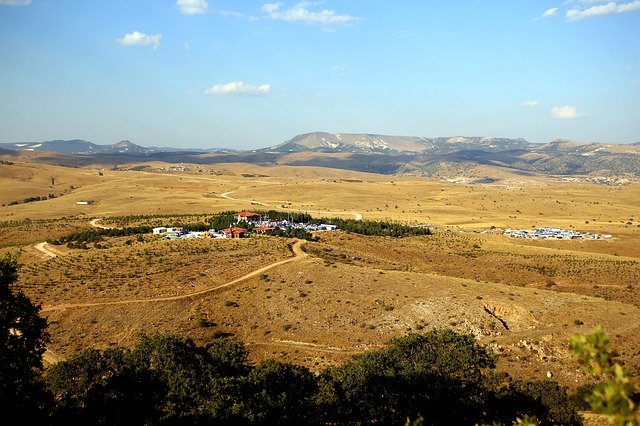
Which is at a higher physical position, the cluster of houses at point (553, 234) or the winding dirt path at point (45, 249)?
the cluster of houses at point (553, 234)

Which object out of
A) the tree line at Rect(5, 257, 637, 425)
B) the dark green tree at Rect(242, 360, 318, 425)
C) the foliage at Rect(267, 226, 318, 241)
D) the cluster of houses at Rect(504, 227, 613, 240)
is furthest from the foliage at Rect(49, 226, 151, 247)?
the cluster of houses at Rect(504, 227, 613, 240)

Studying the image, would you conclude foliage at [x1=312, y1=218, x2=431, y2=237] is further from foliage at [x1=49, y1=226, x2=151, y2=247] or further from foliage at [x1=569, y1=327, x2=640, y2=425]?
foliage at [x1=569, y1=327, x2=640, y2=425]

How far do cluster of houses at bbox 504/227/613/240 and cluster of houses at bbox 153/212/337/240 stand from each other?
38631mm

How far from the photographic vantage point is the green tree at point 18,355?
62.3 feet

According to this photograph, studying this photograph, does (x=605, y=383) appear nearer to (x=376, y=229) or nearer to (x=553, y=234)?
(x=376, y=229)

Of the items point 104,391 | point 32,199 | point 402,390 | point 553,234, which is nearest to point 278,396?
point 402,390

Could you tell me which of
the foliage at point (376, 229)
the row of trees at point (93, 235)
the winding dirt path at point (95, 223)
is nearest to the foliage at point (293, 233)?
the foliage at point (376, 229)

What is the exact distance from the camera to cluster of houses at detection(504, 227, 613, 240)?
94.9m

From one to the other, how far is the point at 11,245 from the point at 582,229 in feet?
361

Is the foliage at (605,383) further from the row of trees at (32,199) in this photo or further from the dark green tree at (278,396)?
the row of trees at (32,199)

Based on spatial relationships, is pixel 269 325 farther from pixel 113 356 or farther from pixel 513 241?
pixel 513 241

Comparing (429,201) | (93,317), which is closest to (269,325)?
(93,317)

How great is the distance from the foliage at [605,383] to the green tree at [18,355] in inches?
770

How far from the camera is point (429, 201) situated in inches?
6634
